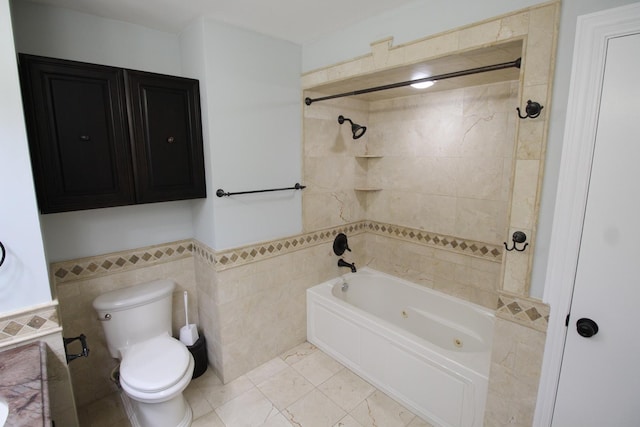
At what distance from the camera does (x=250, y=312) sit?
228 centimetres

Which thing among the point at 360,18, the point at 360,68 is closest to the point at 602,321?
the point at 360,68

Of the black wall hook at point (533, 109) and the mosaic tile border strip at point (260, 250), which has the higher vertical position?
the black wall hook at point (533, 109)

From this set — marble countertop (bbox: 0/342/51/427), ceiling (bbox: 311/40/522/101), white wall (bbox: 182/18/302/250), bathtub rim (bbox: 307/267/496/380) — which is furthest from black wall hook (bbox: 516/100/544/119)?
marble countertop (bbox: 0/342/51/427)

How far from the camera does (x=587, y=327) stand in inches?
49.1

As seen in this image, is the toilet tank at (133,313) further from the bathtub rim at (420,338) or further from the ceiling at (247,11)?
the ceiling at (247,11)

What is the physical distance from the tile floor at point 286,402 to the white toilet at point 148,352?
5.7 inches

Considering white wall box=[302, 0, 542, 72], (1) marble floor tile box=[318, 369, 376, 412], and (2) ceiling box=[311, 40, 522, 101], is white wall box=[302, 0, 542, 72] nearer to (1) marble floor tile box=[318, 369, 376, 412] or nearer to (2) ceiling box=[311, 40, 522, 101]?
(2) ceiling box=[311, 40, 522, 101]

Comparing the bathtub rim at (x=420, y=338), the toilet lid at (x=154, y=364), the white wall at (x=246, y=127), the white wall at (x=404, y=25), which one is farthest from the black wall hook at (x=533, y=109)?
the toilet lid at (x=154, y=364)

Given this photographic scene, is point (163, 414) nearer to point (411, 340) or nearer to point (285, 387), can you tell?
point (285, 387)

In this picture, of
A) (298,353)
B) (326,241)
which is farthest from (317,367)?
(326,241)

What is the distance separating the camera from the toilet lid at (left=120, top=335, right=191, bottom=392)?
1.66 metres

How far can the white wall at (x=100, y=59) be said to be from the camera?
1.64 meters

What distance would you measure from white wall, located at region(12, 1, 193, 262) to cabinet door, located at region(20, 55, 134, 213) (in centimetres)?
30

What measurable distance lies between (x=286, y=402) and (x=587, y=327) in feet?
5.71
